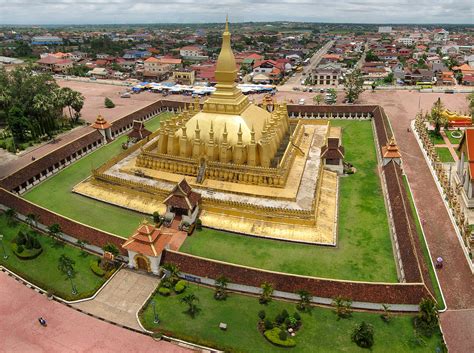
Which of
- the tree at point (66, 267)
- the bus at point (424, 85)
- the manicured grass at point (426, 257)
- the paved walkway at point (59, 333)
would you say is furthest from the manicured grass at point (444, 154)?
the bus at point (424, 85)

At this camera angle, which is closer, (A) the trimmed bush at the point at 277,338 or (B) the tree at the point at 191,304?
(A) the trimmed bush at the point at 277,338

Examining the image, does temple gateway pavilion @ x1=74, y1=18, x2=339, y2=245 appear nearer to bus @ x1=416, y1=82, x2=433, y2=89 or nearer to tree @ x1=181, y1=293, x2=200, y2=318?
tree @ x1=181, y1=293, x2=200, y2=318

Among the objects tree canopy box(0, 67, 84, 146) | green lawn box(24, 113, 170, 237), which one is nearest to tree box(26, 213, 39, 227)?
green lawn box(24, 113, 170, 237)

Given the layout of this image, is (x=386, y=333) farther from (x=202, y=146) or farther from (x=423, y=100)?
(x=423, y=100)

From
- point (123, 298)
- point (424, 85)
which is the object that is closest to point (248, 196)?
point (123, 298)

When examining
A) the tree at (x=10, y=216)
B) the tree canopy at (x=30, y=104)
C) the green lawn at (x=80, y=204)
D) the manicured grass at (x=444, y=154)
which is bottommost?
the manicured grass at (x=444, y=154)

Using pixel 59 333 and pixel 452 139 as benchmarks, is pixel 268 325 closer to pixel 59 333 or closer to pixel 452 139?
pixel 59 333

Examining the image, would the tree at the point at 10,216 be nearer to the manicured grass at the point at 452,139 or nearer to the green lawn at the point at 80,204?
the green lawn at the point at 80,204
